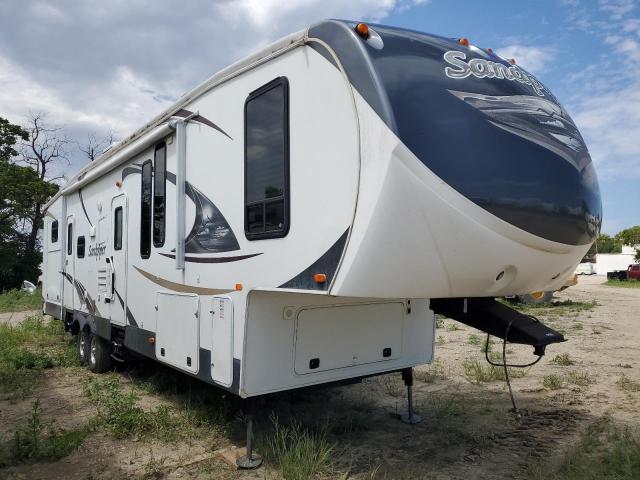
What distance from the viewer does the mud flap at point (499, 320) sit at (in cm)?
399

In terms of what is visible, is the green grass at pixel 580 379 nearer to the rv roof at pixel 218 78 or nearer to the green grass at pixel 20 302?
the rv roof at pixel 218 78

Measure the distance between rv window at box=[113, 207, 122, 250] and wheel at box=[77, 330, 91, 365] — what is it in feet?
6.88

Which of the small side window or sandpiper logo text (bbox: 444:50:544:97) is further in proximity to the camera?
the small side window

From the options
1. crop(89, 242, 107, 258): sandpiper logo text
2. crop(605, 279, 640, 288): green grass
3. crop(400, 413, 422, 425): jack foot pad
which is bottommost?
crop(605, 279, 640, 288): green grass

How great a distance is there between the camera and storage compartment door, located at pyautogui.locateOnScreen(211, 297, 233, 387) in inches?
169

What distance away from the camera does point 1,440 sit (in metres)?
5.29

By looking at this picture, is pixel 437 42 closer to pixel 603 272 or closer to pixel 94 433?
pixel 94 433

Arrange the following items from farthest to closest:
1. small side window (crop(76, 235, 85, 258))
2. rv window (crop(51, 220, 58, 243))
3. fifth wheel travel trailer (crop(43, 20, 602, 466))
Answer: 1. rv window (crop(51, 220, 58, 243))
2. small side window (crop(76, 235, 85, 258))
3. fifth wheel travel trailer (crop(43, 20, 602, 466))

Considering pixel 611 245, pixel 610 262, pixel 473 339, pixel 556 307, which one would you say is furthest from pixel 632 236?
pixel 473 339

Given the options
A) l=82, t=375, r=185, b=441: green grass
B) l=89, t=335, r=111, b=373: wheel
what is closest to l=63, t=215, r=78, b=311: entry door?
l=89, t=335, r=111, b=373: wheel

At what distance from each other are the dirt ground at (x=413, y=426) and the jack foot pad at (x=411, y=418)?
56 millimetres

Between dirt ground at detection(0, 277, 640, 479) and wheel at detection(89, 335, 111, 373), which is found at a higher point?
wheel at detection(89, 335, 111, 373)

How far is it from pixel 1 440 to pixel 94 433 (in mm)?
855

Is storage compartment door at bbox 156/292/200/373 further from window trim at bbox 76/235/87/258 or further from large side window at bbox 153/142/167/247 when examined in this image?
window trim at bbox 76/235/87/258
